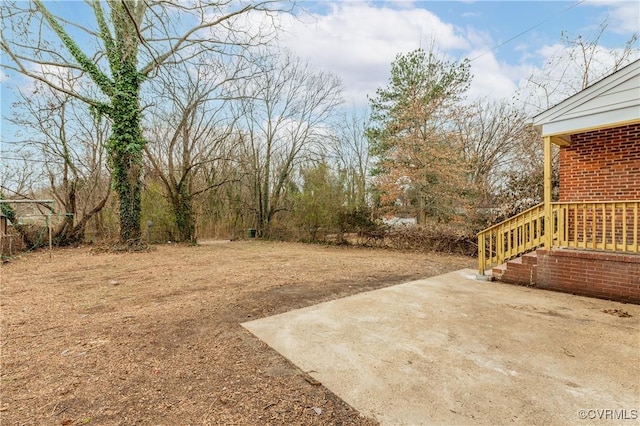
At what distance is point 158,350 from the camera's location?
2.76 meters

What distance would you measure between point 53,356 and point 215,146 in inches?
455

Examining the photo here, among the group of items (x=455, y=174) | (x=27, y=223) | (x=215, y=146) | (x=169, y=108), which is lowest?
(x=27, y=223)

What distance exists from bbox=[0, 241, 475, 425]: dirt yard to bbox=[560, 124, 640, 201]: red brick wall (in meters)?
3.57

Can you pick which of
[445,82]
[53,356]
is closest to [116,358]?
[53,356]

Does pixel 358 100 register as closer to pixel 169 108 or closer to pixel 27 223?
pixel 169 108

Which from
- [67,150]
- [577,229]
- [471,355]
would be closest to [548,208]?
[577,229]

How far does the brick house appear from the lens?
418 centimetres

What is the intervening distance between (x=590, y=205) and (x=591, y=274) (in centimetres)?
122

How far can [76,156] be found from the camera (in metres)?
11.3

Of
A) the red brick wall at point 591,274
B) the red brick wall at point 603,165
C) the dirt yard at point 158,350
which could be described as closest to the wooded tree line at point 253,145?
the red brick wall at point 603,165

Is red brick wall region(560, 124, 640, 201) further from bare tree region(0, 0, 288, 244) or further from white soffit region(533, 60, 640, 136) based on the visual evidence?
bare tree region(0, 0, 288, 244)

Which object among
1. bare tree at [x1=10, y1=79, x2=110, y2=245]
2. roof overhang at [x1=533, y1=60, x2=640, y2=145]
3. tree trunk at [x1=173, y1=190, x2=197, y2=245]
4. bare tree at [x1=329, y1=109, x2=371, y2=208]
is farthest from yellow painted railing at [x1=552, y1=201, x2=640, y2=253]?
bare tree at [x1=10, y1=79, x2=110, y2=245]

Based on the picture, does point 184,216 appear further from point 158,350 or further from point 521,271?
point 521,271

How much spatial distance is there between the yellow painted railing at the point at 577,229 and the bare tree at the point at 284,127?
10.7m
